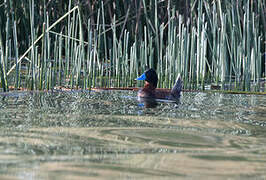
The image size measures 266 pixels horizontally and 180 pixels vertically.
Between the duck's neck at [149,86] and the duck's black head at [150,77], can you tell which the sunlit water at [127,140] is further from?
the duck's black head at [150,77]

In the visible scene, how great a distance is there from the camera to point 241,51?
22.5ft

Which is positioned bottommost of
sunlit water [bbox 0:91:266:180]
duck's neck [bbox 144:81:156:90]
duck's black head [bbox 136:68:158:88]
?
sunlit water [bbox 0:91:266:180]

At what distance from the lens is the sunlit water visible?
2318 mm

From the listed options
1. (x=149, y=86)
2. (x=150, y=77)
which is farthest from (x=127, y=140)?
(x=150, y=77)

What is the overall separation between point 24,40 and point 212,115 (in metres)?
5.96

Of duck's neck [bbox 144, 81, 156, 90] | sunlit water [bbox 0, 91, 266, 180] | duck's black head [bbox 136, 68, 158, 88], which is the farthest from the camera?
duck's black head [bbox 136, 68, 158, 88]

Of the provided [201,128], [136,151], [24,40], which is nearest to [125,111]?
[201,128]

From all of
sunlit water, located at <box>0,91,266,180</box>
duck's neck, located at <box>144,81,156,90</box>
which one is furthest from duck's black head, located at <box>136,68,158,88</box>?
sunlit water, located at <box>0,91,266,180</box>

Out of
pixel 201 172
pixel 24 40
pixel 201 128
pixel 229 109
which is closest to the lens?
pixel 201 172

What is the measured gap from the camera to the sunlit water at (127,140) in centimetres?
232

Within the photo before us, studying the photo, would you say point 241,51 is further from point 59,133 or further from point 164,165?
point 164,165

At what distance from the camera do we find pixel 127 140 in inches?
118

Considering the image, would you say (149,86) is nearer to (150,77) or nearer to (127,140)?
(150,77)

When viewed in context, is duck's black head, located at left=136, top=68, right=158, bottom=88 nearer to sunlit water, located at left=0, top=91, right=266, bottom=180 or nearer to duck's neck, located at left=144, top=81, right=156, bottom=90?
duck's neck, located at left=144, top=81, right=156, bottom=90
